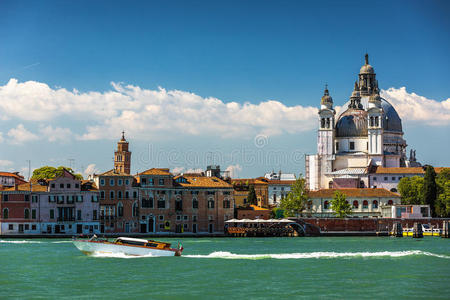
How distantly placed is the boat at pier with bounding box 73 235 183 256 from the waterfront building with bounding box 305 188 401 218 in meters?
47.2

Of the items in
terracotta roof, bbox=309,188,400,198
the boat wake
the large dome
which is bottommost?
the boat wake

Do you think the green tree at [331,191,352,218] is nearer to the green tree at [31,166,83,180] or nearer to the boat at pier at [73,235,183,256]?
the green tree at [31,166,83,180]

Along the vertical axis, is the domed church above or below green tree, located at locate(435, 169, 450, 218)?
above

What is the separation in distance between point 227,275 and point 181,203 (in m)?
44.8

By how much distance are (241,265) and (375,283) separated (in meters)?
9.83

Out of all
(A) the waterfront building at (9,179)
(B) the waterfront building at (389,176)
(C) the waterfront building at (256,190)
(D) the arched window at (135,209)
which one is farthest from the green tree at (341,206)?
(A) the waterfront building at (9,179)

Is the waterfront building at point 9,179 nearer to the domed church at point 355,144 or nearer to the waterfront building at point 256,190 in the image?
the waterfront building at point 256,190

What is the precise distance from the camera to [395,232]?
3270 inches

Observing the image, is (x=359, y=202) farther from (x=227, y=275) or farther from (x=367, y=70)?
(x=227, y=275)

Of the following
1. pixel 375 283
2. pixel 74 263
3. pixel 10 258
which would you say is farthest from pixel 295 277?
pixel 10 258

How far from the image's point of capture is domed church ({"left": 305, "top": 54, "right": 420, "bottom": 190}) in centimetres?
11150

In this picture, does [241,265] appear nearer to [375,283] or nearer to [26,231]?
[375,283]

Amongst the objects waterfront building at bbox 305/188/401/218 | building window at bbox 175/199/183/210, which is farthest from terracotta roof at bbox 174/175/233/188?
waterfront building at bbox 305/188/401/218

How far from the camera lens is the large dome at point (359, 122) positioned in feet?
376
